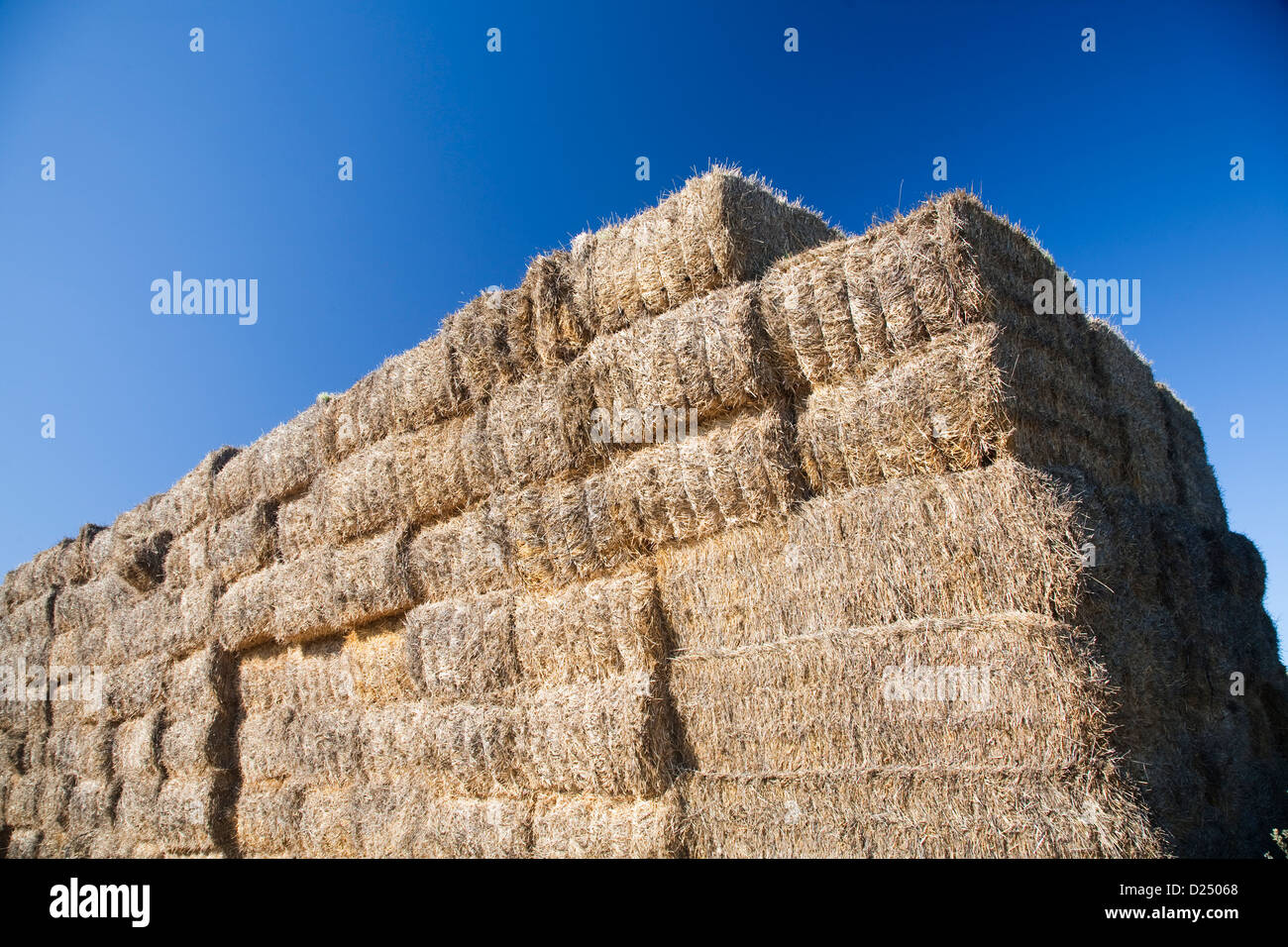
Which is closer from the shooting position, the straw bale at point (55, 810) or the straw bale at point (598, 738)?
the straw bale at point (598, 738)

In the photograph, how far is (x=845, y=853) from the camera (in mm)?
4715

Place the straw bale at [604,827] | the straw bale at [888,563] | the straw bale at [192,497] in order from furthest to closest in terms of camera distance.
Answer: the straw bale at [192,497] → the straw bale at [604,827] → the straw bale at [888,563]

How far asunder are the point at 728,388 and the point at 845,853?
3.09 metres

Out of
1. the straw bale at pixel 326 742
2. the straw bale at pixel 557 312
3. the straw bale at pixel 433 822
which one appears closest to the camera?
the straw bale at pixel 433 822

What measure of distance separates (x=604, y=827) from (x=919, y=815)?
7.84ft

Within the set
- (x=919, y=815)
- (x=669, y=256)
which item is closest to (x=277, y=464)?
(x=669, y=256)

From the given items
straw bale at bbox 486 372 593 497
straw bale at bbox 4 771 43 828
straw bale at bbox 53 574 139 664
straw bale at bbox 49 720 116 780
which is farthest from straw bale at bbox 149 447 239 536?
straw bale at bbox 486 372 593 497

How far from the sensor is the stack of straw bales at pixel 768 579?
4.34 metres

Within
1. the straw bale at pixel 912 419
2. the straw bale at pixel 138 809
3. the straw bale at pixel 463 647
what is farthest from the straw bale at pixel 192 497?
the straw bale at pixel 912 419

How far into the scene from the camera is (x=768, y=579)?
541 centimetres

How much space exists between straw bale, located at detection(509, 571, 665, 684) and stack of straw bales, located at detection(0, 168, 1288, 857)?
3 cm

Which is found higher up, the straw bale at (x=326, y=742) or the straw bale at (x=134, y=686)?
the straw bale at (x=134, y=686)

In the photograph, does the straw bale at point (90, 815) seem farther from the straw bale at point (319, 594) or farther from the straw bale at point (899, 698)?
the straw bale at point (899, 698)

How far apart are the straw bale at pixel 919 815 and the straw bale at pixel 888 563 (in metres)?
0.90
